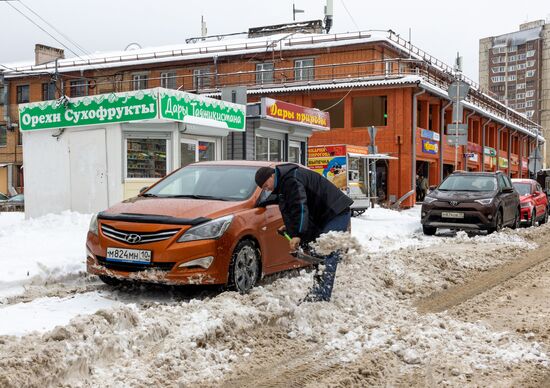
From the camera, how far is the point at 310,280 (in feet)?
23.1

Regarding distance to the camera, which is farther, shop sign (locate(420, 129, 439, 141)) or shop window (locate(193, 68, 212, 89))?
shop window (locate(193, 68, 212, 89))

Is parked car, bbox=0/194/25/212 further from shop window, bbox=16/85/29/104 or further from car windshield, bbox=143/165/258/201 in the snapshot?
car windshield, bbox=143/165/258/201

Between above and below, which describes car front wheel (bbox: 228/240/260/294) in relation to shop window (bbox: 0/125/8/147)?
below

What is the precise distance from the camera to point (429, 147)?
33906 mm

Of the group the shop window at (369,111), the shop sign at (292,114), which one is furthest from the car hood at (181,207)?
the shop window at (369,111)

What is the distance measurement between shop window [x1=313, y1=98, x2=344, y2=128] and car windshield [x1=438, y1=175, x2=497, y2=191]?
1778cm

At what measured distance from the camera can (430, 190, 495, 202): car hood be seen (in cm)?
1476

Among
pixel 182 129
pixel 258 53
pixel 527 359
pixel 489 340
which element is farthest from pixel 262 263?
pixel 258 53

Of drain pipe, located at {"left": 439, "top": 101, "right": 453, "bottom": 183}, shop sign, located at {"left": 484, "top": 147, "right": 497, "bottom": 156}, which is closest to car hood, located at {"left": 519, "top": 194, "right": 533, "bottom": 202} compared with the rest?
drain pipe, located at {"left": 439, "top": 101, "right": 453, "bottom": 183}

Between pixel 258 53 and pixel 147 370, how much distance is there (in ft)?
106

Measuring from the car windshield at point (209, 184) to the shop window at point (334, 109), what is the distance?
85.0 feet

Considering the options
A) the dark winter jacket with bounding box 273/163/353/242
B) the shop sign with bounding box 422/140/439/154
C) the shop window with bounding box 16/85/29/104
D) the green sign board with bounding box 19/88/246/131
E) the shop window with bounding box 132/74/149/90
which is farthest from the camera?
the shop window with bounding box 16/85/29/104

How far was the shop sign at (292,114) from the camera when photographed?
17094 mm

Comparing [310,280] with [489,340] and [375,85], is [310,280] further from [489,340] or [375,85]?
[375,85]
